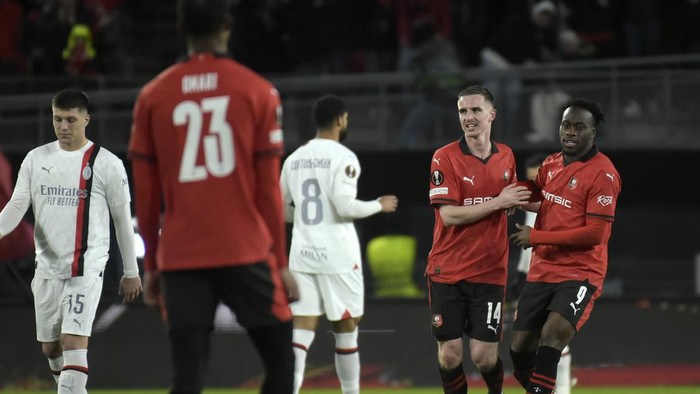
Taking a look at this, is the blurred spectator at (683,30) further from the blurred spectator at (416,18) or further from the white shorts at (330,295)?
the white shorts at (330,295)

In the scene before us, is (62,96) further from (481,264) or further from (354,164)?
(481,264)

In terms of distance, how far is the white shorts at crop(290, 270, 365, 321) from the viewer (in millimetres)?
8406

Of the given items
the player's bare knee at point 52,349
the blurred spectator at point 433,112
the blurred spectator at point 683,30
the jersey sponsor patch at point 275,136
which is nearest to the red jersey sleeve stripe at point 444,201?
the player's bare knee at point 52,349

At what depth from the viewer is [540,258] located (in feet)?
25.0

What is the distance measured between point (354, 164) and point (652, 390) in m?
3.83

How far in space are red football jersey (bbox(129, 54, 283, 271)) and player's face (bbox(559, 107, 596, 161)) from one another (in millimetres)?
2892

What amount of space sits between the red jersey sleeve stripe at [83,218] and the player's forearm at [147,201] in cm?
252

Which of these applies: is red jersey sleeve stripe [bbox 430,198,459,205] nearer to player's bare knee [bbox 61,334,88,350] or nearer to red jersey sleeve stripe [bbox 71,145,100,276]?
red jersey sleeve stripe [bbox 71,145,100,276]

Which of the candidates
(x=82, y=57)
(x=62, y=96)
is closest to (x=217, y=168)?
(x=62, y=96)

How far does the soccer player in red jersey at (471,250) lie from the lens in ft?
25.2

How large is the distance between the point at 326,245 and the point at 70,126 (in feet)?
6.37

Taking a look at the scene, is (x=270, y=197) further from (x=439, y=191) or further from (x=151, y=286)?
(x=439, y=191)

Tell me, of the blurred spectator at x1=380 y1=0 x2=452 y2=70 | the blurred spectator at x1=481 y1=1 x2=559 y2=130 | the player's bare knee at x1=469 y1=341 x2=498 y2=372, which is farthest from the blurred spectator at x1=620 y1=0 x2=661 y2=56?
the player's bare knee at x1=469 y1=341 x2=498 y2=372

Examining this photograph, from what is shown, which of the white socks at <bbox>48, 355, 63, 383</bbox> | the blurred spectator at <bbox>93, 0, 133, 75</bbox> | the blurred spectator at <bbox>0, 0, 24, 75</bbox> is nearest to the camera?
the white socks at <bbox>48, 355, 63, 383</bbox>
